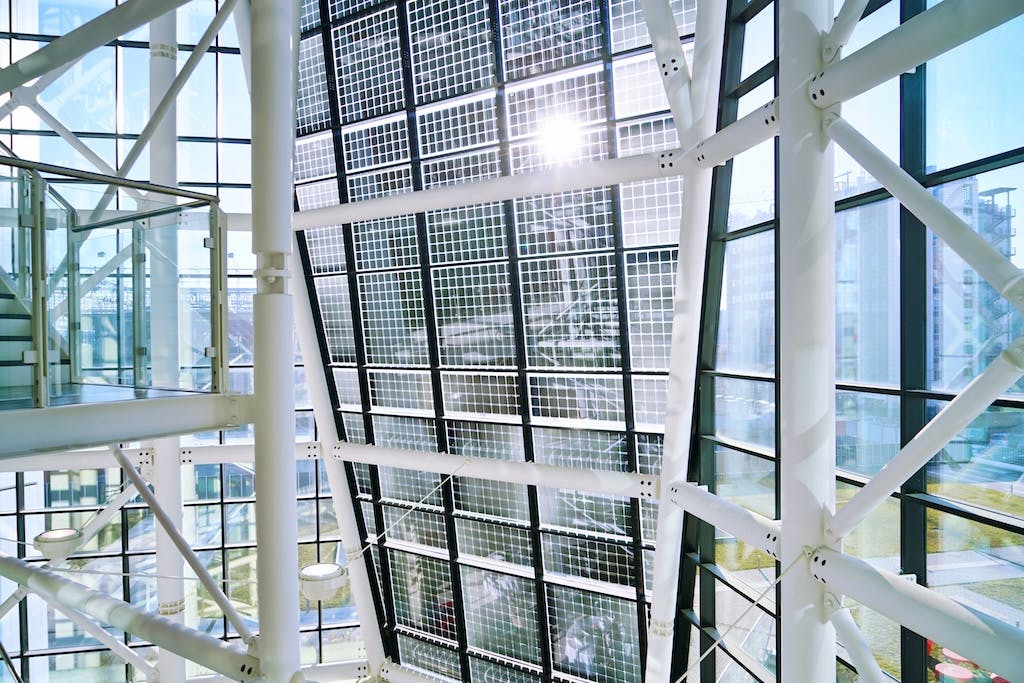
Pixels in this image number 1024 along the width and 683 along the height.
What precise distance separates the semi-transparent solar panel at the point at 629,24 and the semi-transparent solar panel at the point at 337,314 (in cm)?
696

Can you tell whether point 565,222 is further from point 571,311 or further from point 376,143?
Answer: point 376,143

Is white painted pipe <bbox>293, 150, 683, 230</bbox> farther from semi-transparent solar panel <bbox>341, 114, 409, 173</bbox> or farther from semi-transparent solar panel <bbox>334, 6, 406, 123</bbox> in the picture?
semi-transparent solar panel <bbox>334, 6, 406, 123</bbox>

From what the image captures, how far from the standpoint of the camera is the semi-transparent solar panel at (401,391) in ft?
47.6

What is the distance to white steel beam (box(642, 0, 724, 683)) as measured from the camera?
9.02m

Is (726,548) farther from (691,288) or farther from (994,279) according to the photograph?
(994,279)

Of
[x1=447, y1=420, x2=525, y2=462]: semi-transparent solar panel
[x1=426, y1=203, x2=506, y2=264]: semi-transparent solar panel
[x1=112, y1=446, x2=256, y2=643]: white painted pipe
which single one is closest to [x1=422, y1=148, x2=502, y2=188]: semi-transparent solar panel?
[x1=426, y1=203, x2=506, y2=264]: semi-transparent solar panel

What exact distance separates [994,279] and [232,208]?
570 inches

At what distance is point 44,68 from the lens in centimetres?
659

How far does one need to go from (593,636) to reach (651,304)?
6505 millimetres

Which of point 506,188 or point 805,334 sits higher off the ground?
point 506,188

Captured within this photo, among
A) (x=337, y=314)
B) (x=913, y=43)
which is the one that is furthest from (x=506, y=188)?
(x=913, y=43)

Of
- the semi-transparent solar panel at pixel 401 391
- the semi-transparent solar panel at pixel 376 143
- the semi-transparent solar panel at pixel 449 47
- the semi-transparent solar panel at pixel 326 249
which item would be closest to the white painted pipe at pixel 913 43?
the semi-transparent solar panel at pixel 449 47

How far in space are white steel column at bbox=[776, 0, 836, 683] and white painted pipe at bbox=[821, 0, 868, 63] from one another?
0.07m

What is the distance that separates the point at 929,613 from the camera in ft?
15.1
